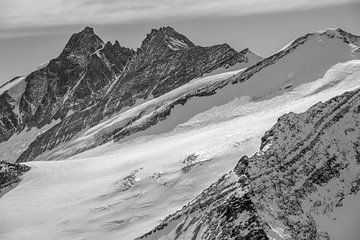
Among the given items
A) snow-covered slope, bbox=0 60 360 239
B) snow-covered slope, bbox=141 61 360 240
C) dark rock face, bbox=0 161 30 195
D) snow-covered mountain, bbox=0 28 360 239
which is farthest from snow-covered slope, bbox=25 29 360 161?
snow-covered slope, bbox=141 61 360 240

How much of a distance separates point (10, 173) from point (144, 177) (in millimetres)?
29158

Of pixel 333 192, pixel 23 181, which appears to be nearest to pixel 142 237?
pixel 333 192

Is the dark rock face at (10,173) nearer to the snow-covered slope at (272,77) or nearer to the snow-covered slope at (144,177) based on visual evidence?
the snow-covered slope at (144,177)

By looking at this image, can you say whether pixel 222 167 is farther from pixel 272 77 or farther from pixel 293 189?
pixel 272 77

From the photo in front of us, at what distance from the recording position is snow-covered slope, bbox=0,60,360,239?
76688 mm

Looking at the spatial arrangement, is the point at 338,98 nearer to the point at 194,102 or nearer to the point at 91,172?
the point at 91,172

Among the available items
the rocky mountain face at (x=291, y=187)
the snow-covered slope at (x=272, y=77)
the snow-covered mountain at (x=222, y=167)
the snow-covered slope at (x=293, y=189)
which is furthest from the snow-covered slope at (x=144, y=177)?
the snow-covered slope at (x=293, y=189)

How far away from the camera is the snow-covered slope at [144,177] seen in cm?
7669

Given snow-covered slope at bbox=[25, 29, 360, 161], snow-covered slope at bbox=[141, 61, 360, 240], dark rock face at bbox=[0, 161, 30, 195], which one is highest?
snow-covered slope at bbox=[25, 29, 360, 161]

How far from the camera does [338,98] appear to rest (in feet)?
238

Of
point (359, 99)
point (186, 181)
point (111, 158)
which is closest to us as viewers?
point (359, 99)

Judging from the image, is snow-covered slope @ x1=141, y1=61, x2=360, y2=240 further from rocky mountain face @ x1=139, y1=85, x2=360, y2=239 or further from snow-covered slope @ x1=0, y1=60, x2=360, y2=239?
snow-covered slope @ x1=0, y1=60, x2=360, y2=239

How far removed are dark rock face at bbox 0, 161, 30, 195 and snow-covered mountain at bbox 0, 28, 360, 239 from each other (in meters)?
1.99

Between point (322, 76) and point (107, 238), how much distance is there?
48.8 meters
